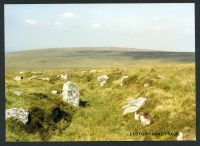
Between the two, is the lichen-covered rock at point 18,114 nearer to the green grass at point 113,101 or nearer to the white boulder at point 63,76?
the green grass at point 113,101

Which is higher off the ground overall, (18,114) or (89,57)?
(89,57)

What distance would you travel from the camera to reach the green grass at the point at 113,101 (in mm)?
23875

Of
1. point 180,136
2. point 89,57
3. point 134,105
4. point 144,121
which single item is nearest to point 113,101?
point 134,105

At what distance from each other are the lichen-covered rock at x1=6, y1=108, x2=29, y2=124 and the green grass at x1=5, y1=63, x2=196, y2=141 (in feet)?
0.98

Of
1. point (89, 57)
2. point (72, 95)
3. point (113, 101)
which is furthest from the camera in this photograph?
point (89, 57)

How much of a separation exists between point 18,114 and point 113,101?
4.99m

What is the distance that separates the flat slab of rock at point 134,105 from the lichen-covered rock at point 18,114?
5003 mm

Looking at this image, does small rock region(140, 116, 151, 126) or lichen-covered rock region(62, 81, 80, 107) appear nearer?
small rock region(140, 116, 151, 126)

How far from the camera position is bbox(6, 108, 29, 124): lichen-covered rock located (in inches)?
923

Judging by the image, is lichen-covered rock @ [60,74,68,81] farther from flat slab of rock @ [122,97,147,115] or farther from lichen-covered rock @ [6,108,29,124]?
flat slab of rock @ [122,97,147,115]

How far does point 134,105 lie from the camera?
24766 mm

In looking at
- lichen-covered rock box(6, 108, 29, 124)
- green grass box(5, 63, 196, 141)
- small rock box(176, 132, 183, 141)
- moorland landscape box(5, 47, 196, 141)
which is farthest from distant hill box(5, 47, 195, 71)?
small rock box(176, 132, 183, 141)

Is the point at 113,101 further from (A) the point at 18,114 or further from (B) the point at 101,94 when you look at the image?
(A) the point at 18,114

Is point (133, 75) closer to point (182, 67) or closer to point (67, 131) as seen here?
point (182, 67)
